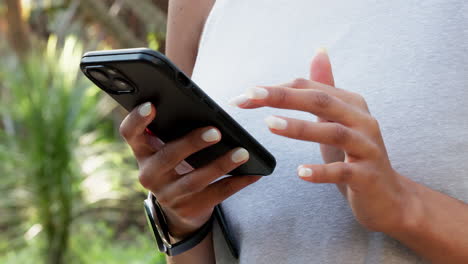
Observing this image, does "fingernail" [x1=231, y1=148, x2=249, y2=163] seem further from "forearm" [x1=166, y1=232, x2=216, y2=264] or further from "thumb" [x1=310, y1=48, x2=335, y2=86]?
"forearm" [x1=166, y1=232, x2=216, y2=264]

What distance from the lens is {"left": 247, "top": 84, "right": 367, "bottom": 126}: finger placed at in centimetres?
69

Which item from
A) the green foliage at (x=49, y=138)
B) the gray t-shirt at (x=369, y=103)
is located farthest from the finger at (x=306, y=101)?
the green foliage at (x=49, y=138)

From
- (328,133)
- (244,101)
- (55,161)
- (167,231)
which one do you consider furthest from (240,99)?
(55,161)

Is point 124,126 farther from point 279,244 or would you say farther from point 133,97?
point 279,244

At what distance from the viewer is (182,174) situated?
893 mm

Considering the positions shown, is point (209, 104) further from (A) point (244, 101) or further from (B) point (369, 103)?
(B) point (369, 103)

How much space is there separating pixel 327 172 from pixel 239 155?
0.51ft

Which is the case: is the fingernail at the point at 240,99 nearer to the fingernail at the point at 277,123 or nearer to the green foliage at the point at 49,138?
the fingernail at the point at 277,123

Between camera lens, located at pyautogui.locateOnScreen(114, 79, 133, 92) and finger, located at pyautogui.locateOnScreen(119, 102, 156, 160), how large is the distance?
3 cm

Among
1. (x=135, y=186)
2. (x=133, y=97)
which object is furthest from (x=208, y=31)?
(x=135, y=186)

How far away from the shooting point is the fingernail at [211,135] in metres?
0.79

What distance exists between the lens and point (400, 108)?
89 cm

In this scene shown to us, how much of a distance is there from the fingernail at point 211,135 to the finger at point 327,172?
143 mm

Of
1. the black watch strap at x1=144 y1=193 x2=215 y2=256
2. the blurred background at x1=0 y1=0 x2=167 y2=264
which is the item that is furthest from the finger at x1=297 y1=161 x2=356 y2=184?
the blurred background at x1=0 y1=0 x2=167 y2=264
